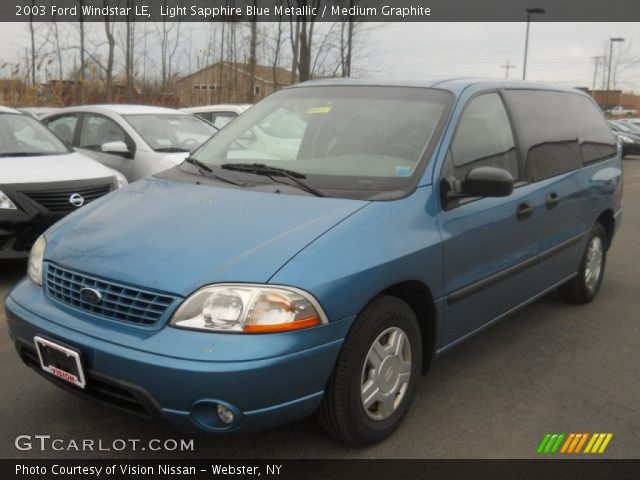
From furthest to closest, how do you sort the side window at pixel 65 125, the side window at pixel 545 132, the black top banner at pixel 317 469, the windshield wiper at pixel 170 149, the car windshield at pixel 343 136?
the side window at pixel 65 125, the windshield wiper at pixel 170 149, the side window at pixel 545 132, the car windshield at pixel 343 136, the black top banner at pixel 317 469

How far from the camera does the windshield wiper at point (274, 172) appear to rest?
3057 mm

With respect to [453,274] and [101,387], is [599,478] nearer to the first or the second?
[453,274]

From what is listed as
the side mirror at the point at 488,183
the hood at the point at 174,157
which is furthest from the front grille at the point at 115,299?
the hood at the point at 174,157

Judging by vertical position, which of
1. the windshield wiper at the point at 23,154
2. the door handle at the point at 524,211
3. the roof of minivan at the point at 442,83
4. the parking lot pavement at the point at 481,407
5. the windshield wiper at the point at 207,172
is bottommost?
the parking lot pavement at the point at 481,407

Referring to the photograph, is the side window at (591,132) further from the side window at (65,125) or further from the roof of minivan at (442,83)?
the side window at (65,125)

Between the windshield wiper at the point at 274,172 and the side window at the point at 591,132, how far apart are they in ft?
8.40

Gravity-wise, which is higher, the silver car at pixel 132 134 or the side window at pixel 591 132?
the side window at pixel 591 132

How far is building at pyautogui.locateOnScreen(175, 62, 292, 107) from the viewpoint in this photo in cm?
2317

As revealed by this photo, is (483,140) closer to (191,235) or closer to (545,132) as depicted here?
(545,132)

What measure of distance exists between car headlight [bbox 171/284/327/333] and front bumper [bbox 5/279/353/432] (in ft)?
0.11

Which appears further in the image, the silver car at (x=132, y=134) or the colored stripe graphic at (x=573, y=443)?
the silver car at (x=132, y=134)

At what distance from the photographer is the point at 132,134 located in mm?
7879

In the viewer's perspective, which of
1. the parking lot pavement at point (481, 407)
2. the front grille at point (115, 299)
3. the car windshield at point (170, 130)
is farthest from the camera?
the car windshield at point (170, 130)

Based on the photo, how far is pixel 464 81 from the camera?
370cm
